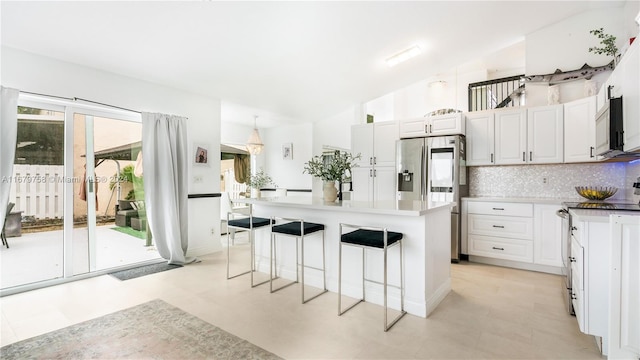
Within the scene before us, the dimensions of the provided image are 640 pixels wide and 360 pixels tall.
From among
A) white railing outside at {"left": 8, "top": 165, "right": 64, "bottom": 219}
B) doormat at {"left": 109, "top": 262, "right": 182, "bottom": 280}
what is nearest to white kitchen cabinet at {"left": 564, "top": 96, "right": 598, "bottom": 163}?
doormat at {"left": 109, "top": 262, "right": 182, "bottom": 280}

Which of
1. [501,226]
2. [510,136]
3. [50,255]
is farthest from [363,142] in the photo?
[50,255]

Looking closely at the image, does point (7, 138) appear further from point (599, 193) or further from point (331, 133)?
point (599, 193)

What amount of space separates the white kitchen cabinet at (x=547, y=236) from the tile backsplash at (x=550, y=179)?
549mm

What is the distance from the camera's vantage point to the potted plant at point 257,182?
7094mm

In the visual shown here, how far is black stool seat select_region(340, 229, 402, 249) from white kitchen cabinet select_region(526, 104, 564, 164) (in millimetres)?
2720

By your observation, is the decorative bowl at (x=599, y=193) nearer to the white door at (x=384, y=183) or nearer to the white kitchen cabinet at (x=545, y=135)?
the white kitchen cabinet at (x=545, y=135)

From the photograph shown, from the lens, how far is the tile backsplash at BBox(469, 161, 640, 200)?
354 centimetres

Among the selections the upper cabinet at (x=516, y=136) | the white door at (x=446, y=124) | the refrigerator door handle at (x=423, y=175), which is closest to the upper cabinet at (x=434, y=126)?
the white door at (x=446, y=124)

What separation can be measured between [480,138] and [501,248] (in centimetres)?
153

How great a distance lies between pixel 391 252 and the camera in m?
2.71

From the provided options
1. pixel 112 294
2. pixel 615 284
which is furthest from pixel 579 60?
pixel 112 294

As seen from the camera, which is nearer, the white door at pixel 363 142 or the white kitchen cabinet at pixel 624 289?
the white kitchen cabinet at pixel 624 289

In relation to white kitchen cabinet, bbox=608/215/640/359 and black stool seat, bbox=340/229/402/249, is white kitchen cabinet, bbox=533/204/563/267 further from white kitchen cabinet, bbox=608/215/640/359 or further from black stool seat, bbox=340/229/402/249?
black stool seat, bbox=340/229/402/249

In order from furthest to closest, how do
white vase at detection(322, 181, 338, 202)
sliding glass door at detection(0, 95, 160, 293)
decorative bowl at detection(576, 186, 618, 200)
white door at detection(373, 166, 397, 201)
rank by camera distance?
white door at detection(373, 166, 397, 201)
white vase at detection(322, 181, 338, 202)
sliding glass door at detection(0, 95, 160, 293)
decorative bowl at detection(576, 186, 618, 200)
